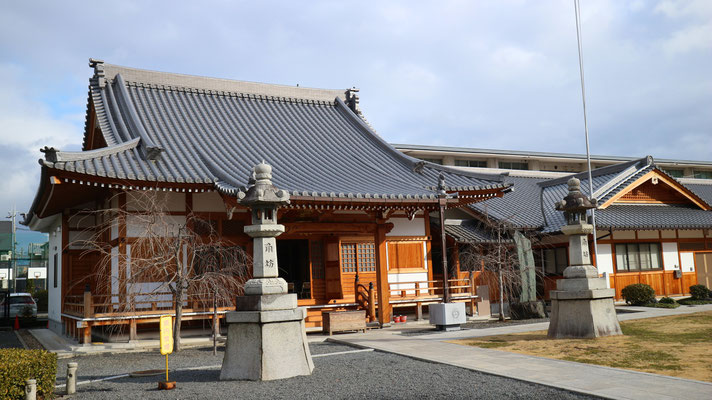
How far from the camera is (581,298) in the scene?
13.3 m


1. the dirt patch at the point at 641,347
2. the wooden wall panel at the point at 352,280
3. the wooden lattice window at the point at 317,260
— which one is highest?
the wooden lattice window at the point at 317,260

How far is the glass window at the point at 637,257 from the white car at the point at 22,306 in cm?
2607

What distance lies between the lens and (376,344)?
13.5 m

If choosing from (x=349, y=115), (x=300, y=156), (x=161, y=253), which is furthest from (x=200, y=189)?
(x=349, y=115)

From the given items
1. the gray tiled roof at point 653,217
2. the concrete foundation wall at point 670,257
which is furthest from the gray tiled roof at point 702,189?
the concrete foundation wall at point 670,257

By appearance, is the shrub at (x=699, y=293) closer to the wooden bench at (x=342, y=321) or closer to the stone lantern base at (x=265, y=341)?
the wooden bench at (x=342, y=321)

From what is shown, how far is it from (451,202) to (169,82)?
1225 centimetres

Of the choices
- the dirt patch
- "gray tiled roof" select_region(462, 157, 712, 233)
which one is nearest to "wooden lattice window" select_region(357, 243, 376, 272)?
"gray tiled roof" select_region(462, 157, 712, 233)

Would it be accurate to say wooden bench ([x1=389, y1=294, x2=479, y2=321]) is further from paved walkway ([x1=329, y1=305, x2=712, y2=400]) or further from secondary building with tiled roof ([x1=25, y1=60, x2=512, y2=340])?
paved walkway ([x1=329, y1=305, x2=712, y2=400])

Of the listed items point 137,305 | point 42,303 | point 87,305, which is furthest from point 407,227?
point 42,303

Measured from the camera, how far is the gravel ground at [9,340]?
17431mm

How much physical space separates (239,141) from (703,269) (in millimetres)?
22003

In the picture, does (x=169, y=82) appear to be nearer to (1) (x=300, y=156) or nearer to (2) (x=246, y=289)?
(1) (x=300, y=156)

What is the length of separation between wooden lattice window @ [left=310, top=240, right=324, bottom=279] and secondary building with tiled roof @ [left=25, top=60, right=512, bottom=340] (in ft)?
0.12
